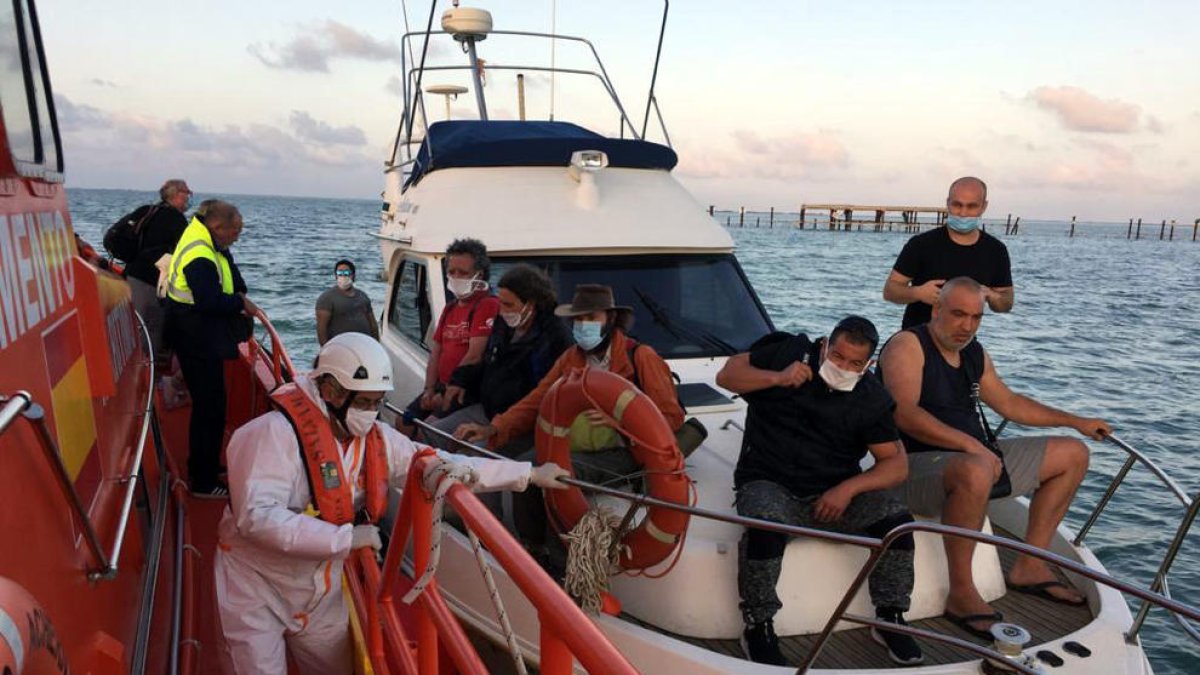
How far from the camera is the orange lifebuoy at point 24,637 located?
118 centimetres

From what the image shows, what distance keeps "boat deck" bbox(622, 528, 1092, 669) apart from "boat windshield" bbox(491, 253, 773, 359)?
85.1 inches

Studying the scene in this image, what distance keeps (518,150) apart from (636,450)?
3146 mm

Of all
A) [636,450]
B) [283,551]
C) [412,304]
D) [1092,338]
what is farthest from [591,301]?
[1092,338]

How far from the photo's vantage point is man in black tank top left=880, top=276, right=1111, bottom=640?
328 centimetres

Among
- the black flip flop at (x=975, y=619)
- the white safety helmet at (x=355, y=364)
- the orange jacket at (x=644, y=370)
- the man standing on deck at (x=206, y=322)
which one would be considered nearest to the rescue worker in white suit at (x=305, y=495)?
the white safety helmet at (x=355, y=364)

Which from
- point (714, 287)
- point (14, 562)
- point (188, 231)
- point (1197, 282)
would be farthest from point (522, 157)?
point (1197, 282)

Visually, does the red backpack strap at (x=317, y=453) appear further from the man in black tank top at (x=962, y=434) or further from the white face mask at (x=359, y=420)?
the man in black tank top at (x=962, y=434)

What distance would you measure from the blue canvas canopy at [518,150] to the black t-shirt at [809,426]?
284cm

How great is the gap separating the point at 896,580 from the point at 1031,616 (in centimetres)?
70

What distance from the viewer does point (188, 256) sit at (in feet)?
14.5

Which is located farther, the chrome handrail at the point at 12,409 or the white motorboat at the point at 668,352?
the white motorboat at the point at 668,352

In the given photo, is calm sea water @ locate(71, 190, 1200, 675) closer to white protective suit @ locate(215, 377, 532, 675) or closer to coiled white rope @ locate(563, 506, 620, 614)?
coiled white rope @ locate(563, 506, 620, 614)

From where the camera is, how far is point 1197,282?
38094mm

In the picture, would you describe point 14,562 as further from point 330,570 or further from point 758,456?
point 758,456
